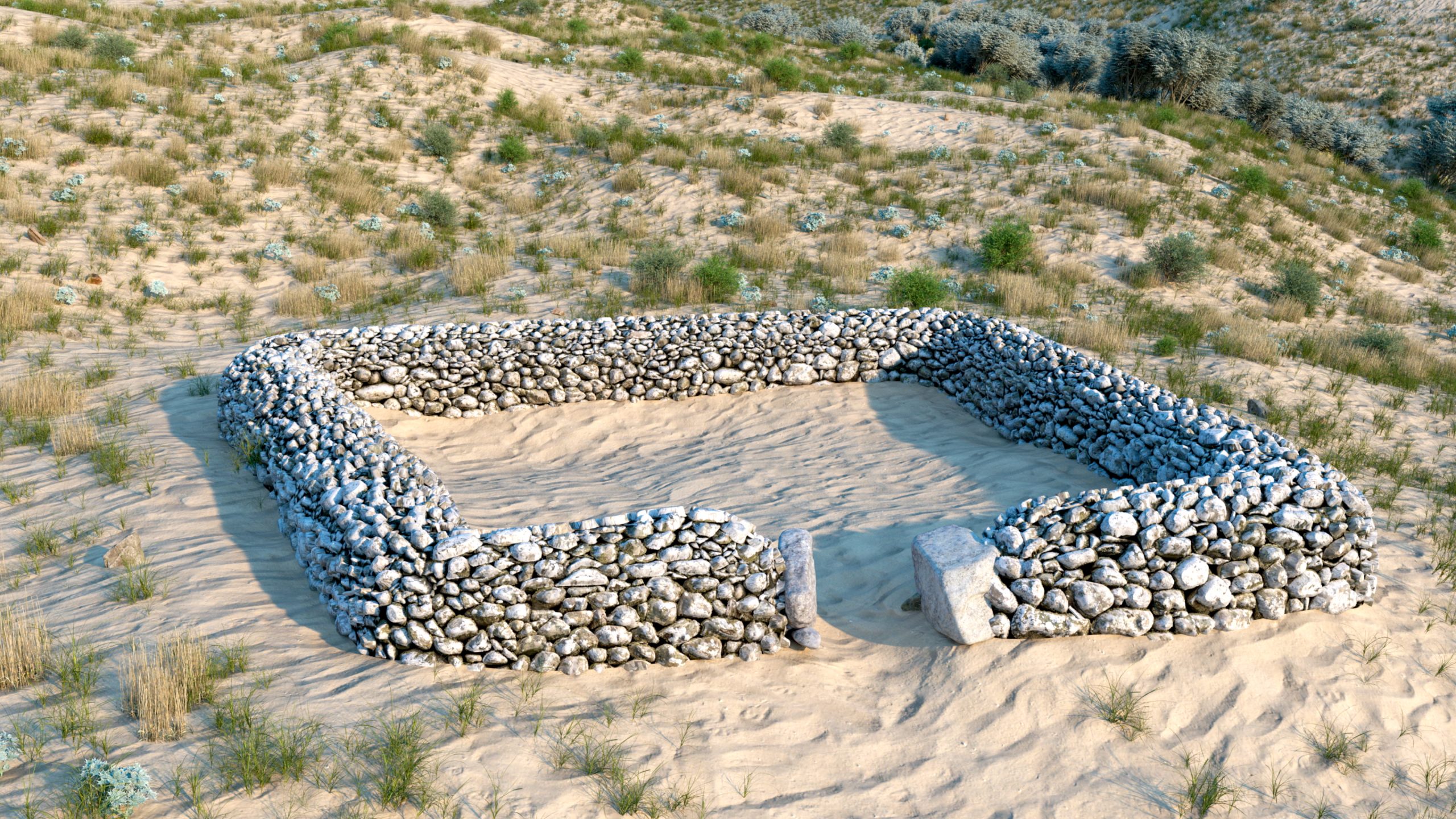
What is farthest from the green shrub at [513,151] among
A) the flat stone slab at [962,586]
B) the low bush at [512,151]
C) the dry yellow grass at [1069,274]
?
the flat stone slab at [962,586]

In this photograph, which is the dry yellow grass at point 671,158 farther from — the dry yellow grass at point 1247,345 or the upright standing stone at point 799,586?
the upright standing stone at point 799,586

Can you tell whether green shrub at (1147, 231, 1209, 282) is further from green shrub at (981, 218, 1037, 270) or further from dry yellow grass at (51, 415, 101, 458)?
dry yellow grass at (51, 415, 101, 458)

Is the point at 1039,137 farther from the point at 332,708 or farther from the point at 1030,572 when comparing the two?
the point at 332,708

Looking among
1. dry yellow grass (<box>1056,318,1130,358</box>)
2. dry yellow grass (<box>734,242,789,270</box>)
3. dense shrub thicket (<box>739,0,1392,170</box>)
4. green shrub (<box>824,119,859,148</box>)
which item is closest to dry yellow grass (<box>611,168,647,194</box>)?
dry yellow grass (<box>734,242,789,270</box>)

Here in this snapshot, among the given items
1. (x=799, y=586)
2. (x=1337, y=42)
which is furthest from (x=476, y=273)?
(x=1337, y=42)

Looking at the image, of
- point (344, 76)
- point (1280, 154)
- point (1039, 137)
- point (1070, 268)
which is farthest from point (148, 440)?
point (1280, 154)

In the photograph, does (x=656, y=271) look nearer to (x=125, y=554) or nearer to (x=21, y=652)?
(x=125, y=554)
